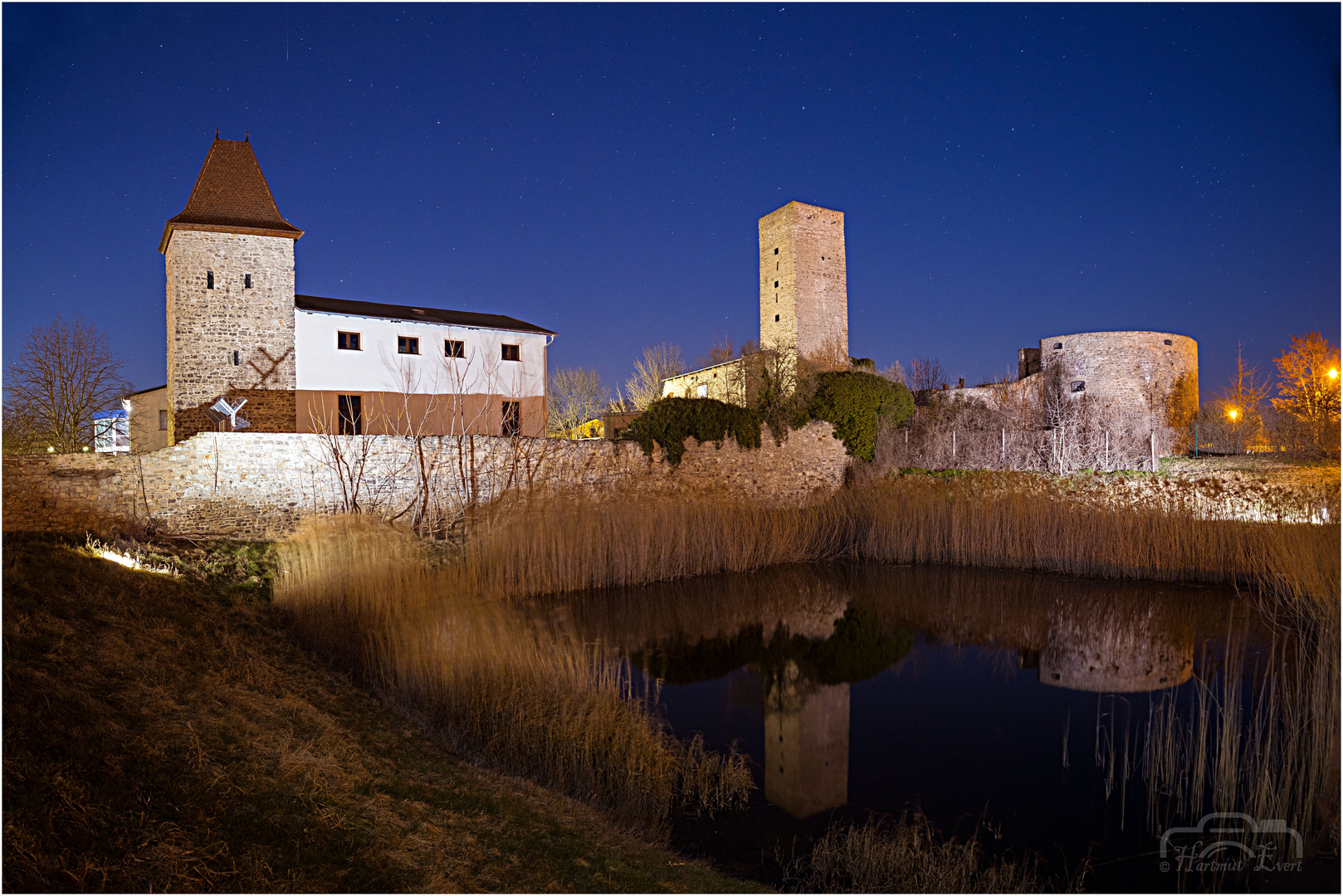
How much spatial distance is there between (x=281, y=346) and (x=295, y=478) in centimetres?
572

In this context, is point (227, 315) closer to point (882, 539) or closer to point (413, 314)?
point (413, 314)

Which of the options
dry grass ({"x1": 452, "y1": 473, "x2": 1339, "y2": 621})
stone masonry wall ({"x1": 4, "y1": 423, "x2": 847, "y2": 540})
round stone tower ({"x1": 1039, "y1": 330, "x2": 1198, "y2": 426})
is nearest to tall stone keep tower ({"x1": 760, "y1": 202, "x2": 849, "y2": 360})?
stone masonry wall ({"x1": 4, "y1": 423, "x2": 847, "y2": 540})

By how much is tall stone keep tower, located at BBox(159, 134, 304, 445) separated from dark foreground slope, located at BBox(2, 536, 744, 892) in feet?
40.3

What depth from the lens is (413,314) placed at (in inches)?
706

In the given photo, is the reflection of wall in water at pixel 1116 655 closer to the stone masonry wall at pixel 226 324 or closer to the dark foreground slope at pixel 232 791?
the dark foreground slope at pixel 232 791

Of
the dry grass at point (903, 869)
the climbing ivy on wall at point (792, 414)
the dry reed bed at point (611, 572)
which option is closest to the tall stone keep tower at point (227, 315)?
the dry reed bed at point (611, 572)

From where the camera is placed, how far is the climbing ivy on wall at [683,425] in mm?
15500

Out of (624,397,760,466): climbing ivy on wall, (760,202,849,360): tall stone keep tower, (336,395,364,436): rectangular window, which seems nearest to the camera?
(624,397,760,466): climbing ivy on wall

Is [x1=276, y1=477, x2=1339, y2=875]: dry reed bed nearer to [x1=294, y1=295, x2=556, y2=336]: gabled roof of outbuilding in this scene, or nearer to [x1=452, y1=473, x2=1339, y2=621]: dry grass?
[x1=452, y1=473, x2=1339, y2=621]: dry grass

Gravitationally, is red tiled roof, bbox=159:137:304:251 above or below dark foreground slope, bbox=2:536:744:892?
above

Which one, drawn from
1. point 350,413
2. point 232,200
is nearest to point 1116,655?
point 350,413

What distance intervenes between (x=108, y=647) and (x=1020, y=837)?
236 inches

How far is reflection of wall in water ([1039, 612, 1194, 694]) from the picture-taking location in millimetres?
7082

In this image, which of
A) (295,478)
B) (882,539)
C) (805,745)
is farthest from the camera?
(882,539)
